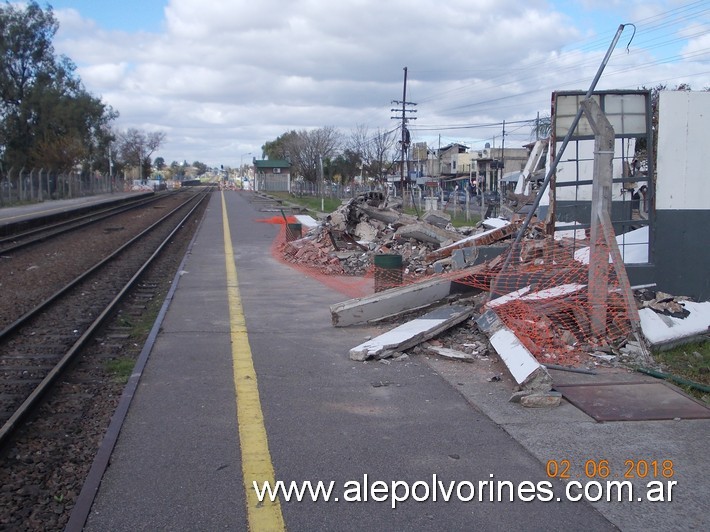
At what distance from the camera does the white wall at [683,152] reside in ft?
29.7

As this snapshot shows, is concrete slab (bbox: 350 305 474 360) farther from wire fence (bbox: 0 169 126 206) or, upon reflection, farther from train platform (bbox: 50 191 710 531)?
wire fence (bbox: 0 169 126 206)

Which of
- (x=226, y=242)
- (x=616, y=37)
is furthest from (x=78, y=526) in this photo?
(x=226, y=242)

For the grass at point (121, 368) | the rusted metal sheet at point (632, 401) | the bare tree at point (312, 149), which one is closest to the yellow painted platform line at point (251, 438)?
the grass at point (121, 368)

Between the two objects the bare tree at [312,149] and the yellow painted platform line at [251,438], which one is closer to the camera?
the yellow painted platform line at [251,438]

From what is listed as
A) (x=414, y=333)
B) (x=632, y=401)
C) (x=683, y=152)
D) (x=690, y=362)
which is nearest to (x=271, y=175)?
(x=683, y=152)

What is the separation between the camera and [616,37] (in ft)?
26.0

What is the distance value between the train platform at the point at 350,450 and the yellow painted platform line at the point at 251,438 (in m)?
0.01

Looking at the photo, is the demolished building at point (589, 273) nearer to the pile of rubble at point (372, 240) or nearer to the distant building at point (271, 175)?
the pile of rubble at point (372, 240)

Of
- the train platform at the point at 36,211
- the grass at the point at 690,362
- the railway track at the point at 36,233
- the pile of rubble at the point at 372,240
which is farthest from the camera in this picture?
the train platform at the point at 36,211

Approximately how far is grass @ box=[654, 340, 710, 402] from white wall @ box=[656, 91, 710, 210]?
7.08 feet

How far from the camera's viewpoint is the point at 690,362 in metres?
7.37

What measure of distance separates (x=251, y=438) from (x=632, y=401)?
131 inches

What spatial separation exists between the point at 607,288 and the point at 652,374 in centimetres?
146

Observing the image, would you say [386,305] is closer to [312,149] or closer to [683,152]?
[683,152]
